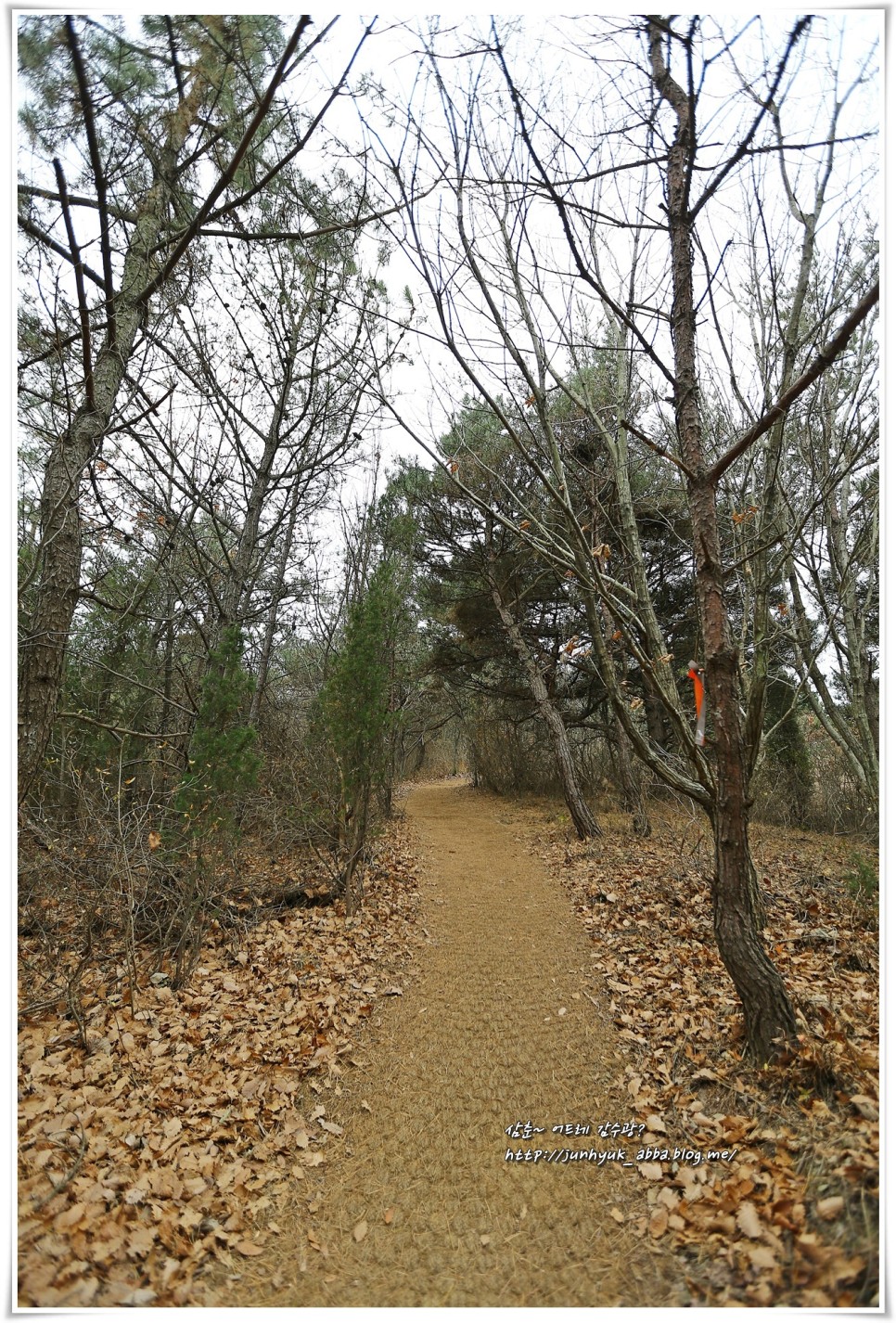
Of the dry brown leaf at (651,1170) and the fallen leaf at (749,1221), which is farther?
the dry brown leaf at (651,1170)

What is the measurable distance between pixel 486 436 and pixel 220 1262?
7.18 m

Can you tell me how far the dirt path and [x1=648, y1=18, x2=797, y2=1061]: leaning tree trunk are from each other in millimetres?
742

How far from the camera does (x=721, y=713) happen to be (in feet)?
7.60

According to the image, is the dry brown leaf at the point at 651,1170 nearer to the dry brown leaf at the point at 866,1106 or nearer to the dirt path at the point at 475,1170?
the dirt path at the point at 475,1170

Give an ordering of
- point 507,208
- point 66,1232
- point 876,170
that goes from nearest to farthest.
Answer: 1. point 66,1232
2. point 876,170
3. point 507,208

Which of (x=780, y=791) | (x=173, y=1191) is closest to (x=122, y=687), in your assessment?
(x=173, y=1191)

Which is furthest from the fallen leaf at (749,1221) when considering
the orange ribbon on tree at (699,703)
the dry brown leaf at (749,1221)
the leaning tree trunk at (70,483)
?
the leaning tree trunk at (70,483)

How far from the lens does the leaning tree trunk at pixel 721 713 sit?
2227mm

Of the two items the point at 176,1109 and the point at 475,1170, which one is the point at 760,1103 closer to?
the point at 475,1170

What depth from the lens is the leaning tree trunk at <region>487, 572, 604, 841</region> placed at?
25.9ft

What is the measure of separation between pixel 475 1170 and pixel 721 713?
6.63 feet

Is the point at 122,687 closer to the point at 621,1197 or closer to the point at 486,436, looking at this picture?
the point at 486,436

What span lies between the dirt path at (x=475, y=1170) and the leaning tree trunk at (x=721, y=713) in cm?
74

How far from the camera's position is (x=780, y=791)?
886cm
